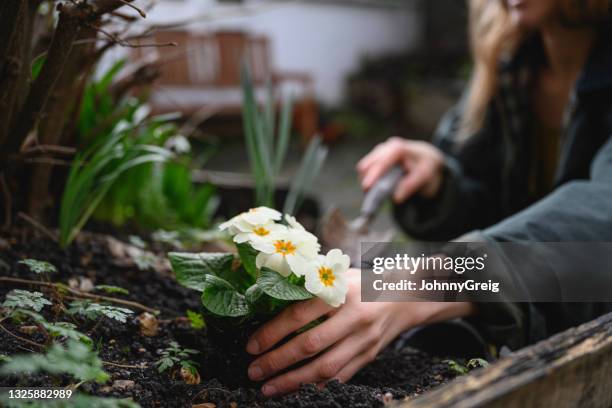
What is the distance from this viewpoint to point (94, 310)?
88 centimetres

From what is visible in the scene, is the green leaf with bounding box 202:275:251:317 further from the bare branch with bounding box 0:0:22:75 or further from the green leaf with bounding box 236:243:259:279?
the bare branch with bounding box 0:0:22:75

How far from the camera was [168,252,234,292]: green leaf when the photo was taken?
3.00ft

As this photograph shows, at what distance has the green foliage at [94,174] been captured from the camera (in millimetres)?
1236

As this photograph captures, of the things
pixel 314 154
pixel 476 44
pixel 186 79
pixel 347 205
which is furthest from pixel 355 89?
pixel 314 154

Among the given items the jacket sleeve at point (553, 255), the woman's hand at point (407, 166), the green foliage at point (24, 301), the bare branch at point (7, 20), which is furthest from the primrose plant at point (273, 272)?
the woman's hand at point (407, 166)

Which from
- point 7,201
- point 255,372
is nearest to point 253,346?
point 255,372

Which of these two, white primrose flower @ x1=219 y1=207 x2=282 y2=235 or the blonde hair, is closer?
white primrose flower @ x1=219 y1=207 x2=282 y2=235

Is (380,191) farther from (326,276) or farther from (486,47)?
(326,276)

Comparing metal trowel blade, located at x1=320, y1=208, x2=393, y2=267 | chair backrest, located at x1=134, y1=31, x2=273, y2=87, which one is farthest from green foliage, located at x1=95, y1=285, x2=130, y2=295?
chair backrest, located at x1=134, y1=31, x2=273, y2=87

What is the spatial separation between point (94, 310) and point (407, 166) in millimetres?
1345

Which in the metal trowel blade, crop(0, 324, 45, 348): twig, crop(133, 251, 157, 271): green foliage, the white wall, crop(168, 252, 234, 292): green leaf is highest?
the white wall

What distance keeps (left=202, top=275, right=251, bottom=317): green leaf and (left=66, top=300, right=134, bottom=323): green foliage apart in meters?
0.12

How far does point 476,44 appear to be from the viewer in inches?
87.8

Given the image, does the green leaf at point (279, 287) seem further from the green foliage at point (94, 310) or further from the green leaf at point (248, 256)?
the green foliage at point (94, 310)
